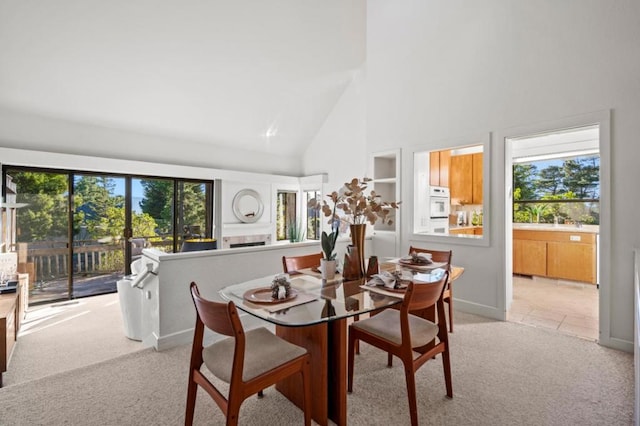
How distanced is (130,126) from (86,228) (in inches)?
64.0

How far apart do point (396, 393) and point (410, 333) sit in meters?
0.49

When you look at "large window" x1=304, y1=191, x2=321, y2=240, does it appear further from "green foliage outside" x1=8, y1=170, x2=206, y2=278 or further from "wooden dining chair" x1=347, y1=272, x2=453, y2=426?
"wooden dining chair" x1=347, y1=272, x2=453, y2=426

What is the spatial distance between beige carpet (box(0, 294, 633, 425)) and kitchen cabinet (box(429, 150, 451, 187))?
2.65m

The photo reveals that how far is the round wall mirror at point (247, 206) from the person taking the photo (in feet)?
→ 19.1

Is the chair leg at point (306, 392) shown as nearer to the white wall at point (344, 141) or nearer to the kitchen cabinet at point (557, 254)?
the white wall at point (344, 141)

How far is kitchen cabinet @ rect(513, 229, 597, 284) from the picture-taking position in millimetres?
4559

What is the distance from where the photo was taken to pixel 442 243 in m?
3.76

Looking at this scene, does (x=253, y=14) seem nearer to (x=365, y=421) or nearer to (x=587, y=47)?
(x=587, y=47)

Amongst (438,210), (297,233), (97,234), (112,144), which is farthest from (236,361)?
(297,233)

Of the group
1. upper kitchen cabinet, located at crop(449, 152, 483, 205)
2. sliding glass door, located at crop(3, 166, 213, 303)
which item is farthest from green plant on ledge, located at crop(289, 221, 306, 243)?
upper kitchen cabinet, located at crop(449, 152, 483, 205)

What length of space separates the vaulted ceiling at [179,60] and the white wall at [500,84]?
981 millimetres

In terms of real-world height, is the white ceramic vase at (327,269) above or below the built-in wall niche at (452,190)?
below

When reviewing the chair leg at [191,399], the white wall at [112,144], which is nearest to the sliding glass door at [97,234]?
the white wall at [112,144]

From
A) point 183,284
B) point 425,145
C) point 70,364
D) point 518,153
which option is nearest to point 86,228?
point 70,364
